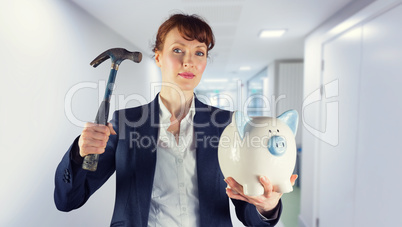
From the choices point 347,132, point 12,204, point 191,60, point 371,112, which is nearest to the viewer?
point 191,60

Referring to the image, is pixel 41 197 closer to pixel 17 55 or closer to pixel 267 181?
pixel 17 55

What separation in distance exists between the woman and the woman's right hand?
0.16 m

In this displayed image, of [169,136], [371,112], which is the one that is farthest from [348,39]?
[169,136]

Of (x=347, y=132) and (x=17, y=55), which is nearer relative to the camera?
(x=17, y=55)

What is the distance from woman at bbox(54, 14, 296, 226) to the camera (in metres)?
0.74

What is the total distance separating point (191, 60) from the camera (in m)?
0.72

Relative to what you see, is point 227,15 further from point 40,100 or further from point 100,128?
point 100,128

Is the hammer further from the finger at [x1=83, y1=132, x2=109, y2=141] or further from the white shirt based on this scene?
A: the white shirt

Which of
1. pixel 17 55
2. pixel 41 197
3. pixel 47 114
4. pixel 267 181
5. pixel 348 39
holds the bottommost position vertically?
pixel 41 197

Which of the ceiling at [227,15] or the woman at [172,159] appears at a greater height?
the ceiling at [227,15]

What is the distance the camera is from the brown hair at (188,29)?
0.74 m

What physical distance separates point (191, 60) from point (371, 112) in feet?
5.27

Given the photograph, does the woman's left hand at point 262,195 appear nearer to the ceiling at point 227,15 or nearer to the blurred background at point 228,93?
the blurred background at point 228,93

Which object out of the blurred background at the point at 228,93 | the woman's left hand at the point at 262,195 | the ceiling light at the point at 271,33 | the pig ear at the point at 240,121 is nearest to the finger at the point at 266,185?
the woman's left hand at the point at 262,195
